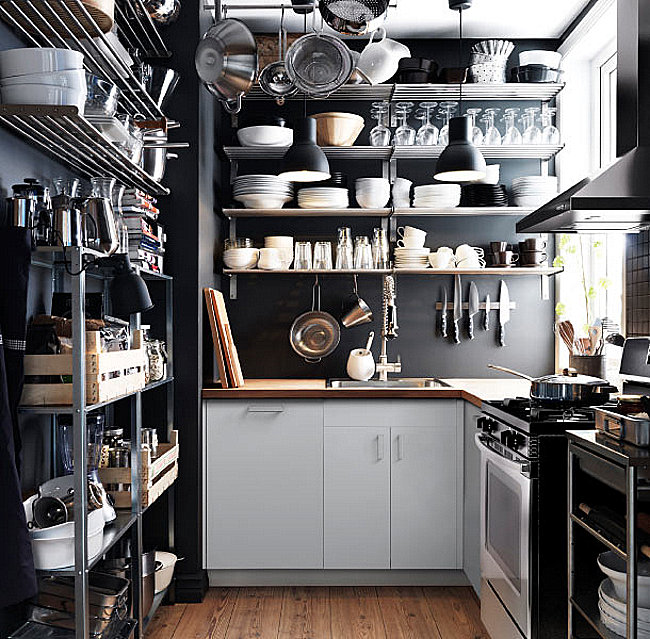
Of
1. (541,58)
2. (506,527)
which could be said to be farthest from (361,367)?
(541,58)

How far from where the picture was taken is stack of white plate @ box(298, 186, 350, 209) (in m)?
4.12

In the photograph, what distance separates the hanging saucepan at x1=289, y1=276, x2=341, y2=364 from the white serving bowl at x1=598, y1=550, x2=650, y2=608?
225 centimetres

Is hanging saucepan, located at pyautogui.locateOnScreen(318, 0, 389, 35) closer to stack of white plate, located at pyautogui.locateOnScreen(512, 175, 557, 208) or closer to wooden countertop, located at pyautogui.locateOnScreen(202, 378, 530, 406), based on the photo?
wooden countertop, located at pyautogui.locateOnScreen(202, 378, 530, 406)

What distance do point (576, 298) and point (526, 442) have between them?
1.90 m

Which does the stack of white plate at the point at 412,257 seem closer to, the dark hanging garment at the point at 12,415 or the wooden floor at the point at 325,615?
the wooden floor at the point at 325,615

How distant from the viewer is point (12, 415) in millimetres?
2098

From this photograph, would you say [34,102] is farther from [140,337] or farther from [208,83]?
[140,337]

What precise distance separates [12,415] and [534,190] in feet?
9.63

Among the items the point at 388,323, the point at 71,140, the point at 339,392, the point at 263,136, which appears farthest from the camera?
the point at 388,323

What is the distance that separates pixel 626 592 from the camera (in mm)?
2098

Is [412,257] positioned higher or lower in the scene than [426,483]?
higher

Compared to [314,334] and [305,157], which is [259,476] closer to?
[314,334]

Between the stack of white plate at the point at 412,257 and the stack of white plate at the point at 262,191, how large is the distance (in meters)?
0.66

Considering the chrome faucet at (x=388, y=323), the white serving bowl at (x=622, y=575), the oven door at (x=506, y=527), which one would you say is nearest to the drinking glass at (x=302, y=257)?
the chrome faucet at (x=388, y=323)
